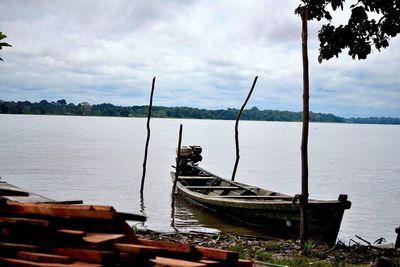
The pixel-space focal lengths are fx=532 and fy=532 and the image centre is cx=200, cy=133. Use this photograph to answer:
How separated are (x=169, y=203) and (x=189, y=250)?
807 inches

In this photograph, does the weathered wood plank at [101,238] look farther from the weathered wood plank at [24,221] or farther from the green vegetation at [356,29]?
the green vegetation at [356,29]

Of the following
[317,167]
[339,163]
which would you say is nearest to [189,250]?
[317,167]

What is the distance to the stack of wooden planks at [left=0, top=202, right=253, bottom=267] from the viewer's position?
4.81 m

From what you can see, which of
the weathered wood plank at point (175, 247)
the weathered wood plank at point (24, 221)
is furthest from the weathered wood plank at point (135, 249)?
the weathered wood plank at point (24, 221)

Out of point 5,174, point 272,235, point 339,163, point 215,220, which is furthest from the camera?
point 339,163

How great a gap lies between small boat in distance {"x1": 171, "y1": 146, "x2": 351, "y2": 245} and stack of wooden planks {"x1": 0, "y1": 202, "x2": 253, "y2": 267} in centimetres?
705

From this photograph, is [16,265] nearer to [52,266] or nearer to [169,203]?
[52,266]

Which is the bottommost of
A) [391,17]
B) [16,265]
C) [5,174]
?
[5,174]

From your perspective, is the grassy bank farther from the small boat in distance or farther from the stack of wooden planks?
the stack of wooden planks

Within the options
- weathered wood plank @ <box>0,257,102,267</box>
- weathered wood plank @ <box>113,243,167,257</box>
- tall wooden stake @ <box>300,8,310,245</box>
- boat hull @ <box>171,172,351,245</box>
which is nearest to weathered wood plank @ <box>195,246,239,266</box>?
weathered wood plank @ <box>113,243,167,257</box>

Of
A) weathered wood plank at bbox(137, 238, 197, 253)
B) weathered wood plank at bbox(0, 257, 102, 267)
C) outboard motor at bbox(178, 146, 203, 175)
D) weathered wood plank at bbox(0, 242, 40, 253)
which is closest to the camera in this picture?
weathered wood plank at bbox(0, 257, 102, 267)

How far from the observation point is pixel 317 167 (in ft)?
167

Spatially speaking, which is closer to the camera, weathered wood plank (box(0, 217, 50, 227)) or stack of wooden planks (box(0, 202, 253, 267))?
stack of wooden planks (box(0, 202, 253, 267))

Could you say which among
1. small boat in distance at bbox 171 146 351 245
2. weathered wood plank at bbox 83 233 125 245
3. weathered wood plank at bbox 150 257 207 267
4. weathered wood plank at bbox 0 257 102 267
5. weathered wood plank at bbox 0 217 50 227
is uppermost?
weathered wood plank at bbox 0 217 50 227
